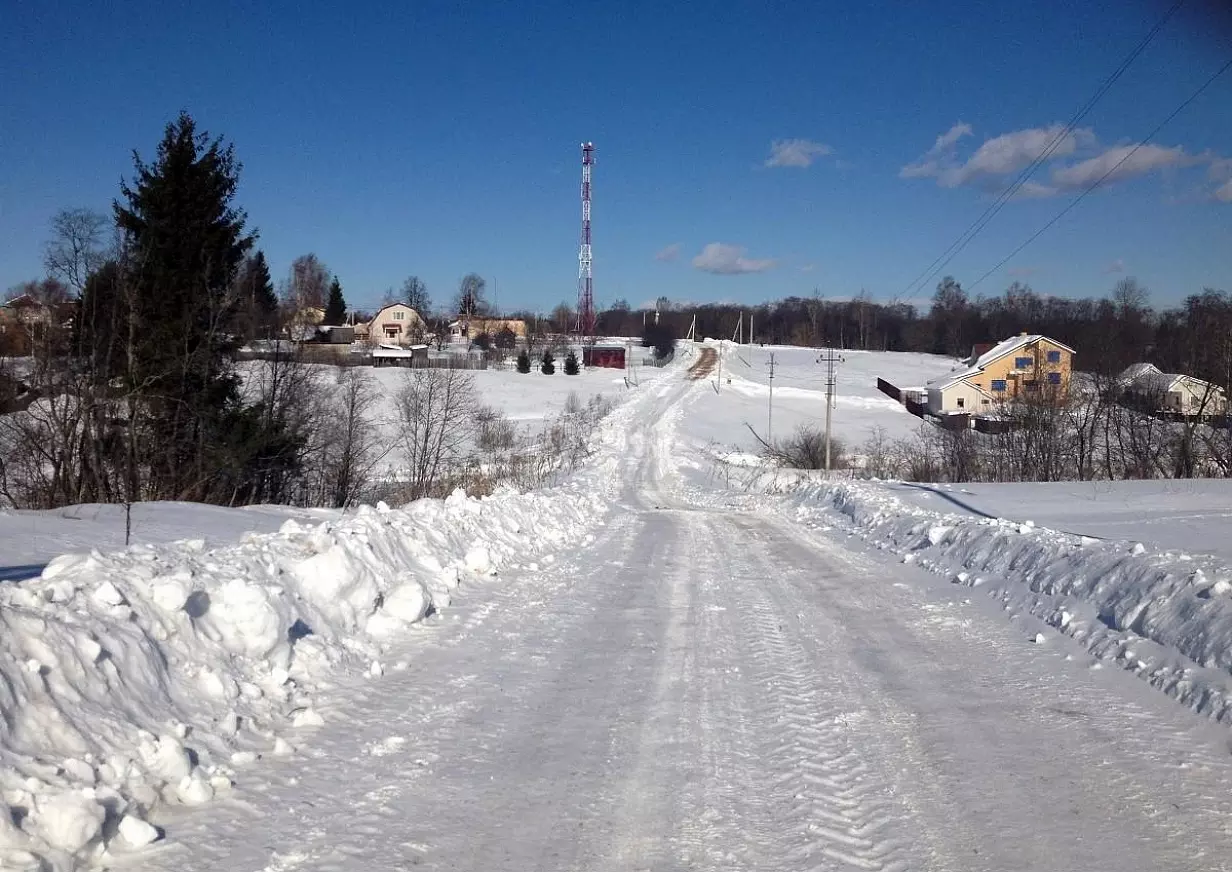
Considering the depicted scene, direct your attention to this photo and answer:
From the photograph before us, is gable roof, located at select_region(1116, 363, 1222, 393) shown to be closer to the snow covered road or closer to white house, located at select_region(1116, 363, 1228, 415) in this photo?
white house, located at select_region(1116, 363, 1228, 415)

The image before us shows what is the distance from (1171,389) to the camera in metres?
59.1

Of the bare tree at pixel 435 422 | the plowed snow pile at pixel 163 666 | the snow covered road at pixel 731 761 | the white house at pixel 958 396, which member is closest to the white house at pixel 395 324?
the white house at pixel 958 396

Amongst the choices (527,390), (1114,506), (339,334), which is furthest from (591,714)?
(339,334)

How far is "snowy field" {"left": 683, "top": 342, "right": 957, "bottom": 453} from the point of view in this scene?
75.2 meters

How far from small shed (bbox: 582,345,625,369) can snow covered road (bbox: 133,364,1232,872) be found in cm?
11065

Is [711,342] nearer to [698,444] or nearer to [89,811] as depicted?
[698,444]

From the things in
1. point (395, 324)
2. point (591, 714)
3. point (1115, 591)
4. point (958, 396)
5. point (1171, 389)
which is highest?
point (395, 324)

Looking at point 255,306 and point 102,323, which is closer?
point 102,323

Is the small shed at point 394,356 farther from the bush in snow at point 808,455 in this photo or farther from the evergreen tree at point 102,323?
the evergreen tree at point 102,323

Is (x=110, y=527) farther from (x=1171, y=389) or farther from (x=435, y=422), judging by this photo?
(x=1171, y=389)

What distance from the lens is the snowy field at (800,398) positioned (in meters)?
75.2

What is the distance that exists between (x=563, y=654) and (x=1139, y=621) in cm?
529

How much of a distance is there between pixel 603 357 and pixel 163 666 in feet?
380

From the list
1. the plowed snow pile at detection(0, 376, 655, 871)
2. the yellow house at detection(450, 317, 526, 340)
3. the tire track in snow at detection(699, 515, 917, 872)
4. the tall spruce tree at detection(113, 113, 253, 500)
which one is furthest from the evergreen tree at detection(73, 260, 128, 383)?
the yellow house at detection(450, 317, 526, 340)
